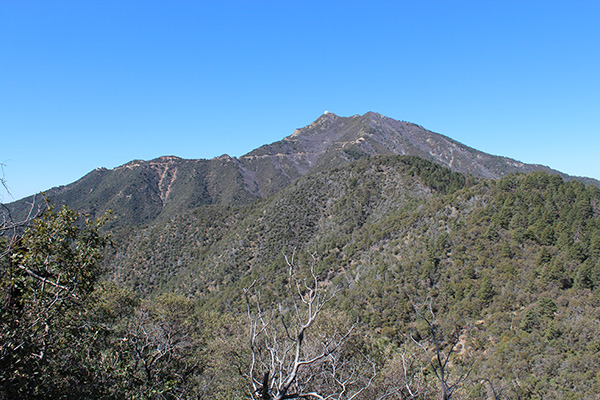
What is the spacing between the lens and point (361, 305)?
33.9 meters

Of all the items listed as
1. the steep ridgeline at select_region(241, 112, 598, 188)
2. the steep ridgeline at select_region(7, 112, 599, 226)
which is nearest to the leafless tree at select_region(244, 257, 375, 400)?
the steep ridgeline at select_region(7, 112, 599, 226)

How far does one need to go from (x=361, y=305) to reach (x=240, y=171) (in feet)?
429

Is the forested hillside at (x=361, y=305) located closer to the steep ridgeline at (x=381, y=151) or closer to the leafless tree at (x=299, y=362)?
the leafless tree at (x=299, y=362)

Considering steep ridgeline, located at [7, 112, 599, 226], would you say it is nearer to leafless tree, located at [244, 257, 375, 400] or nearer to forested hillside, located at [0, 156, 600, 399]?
forested hillside, located at [0, 156, 600, 399]

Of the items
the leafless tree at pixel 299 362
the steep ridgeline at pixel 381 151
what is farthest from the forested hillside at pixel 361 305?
the steep ridgeline at pixel 381 151

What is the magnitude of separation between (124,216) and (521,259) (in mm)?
127336

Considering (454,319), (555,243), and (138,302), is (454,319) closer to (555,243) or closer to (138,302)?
(555,243)

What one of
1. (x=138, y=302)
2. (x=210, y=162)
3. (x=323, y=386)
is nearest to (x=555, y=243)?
(x=323, y=386)

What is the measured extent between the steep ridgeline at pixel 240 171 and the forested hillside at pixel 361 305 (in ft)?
230

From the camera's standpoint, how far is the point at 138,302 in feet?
81.1

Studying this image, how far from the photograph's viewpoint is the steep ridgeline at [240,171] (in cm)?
13238

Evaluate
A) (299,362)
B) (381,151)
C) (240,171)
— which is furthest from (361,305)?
(240,171)

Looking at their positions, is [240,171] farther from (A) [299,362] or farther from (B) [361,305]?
(A) [299,362]

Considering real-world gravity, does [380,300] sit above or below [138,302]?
below
